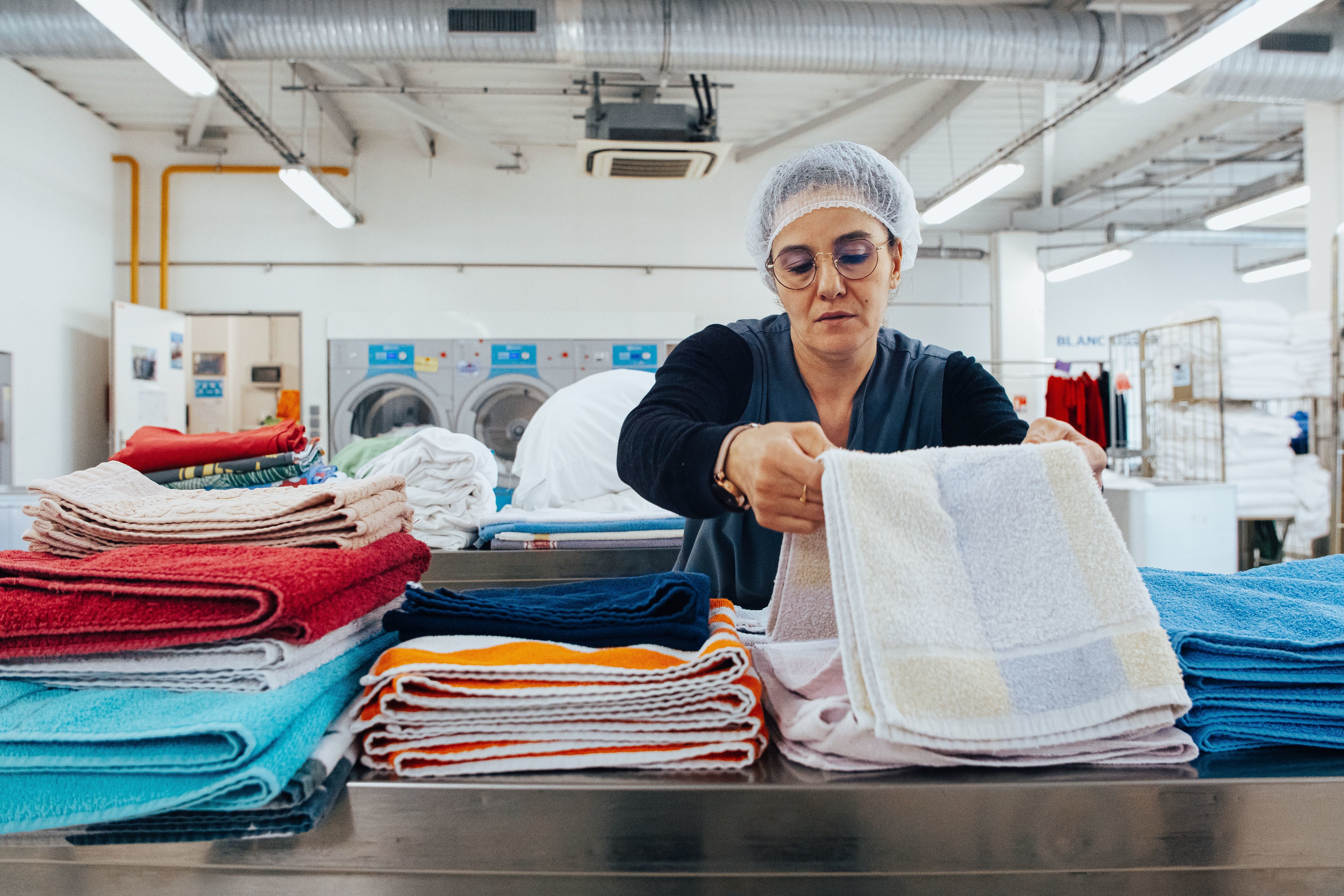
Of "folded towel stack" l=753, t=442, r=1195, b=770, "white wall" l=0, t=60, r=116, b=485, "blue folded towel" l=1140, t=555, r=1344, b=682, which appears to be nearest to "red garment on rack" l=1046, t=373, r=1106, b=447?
"blue folded towel" l=1140, t=555, r=1344, b=682

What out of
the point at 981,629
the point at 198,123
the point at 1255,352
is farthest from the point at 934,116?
the point at 981,629

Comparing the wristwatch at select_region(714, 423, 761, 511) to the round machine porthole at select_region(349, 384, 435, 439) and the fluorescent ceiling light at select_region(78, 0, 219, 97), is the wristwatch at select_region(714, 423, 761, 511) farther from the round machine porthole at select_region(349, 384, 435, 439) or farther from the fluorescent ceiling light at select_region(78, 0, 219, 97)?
the round machine porthole at select_region(349, 384, 435, 439)

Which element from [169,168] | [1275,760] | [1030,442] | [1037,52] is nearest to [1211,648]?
[1275,760]

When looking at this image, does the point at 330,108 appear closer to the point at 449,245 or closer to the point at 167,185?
the point at 449,245

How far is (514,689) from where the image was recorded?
623 mm

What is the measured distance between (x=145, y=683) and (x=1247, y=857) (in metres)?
0.91

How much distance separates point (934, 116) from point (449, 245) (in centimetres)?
465

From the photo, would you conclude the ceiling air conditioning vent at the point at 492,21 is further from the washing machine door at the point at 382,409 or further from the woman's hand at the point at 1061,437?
the woman's hand at the point at 1061,437

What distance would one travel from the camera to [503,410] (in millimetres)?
7016

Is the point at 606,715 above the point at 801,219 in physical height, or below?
below

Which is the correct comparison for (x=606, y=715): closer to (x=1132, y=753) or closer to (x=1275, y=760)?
(x=1132, y=753)

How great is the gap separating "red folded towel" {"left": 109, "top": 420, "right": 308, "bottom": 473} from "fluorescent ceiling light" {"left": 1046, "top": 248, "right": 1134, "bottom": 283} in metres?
8.82

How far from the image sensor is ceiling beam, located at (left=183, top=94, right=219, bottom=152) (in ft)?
21.4

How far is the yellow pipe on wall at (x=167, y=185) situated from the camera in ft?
23.3
